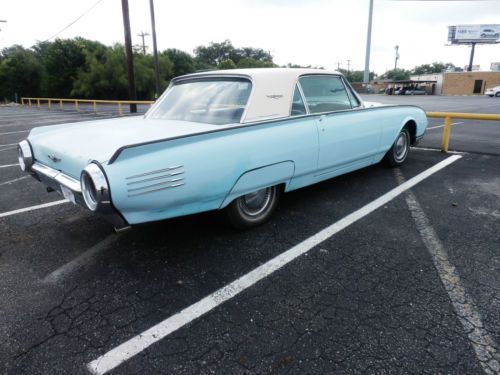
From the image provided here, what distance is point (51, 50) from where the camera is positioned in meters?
38.3

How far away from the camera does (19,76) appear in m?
39.8

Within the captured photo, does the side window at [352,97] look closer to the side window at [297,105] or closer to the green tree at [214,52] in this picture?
the side window at [297,105]

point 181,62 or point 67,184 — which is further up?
point 181,62

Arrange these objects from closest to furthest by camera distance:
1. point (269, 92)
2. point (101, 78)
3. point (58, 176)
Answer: point (58, 176) → point (269, 92) → point (101, 78)

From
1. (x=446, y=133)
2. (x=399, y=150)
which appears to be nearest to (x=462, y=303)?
(x=399, y=150)

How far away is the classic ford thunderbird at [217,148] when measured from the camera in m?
2.43

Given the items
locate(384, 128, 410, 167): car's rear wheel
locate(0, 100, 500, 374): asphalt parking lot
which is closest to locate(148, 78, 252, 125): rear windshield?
locate(0, 100, 500, 374): asphalt parking lot

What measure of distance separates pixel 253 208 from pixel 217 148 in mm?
907

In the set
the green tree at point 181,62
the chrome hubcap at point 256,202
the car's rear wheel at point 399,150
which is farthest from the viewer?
the green tree at point 181,62

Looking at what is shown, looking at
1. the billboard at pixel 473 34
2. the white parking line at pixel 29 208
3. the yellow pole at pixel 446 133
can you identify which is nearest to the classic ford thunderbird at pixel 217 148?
the white parking line at pixel 29 208

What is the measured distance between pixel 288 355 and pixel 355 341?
1.29 ft

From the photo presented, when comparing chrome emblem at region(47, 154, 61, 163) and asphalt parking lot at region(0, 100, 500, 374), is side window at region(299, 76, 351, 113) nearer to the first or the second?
asphalt parking lot at region(0, 100, 500, 374)

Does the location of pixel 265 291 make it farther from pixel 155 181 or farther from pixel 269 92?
pixel 269 92

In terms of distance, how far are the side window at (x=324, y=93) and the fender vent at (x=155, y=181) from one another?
1.76 metres
